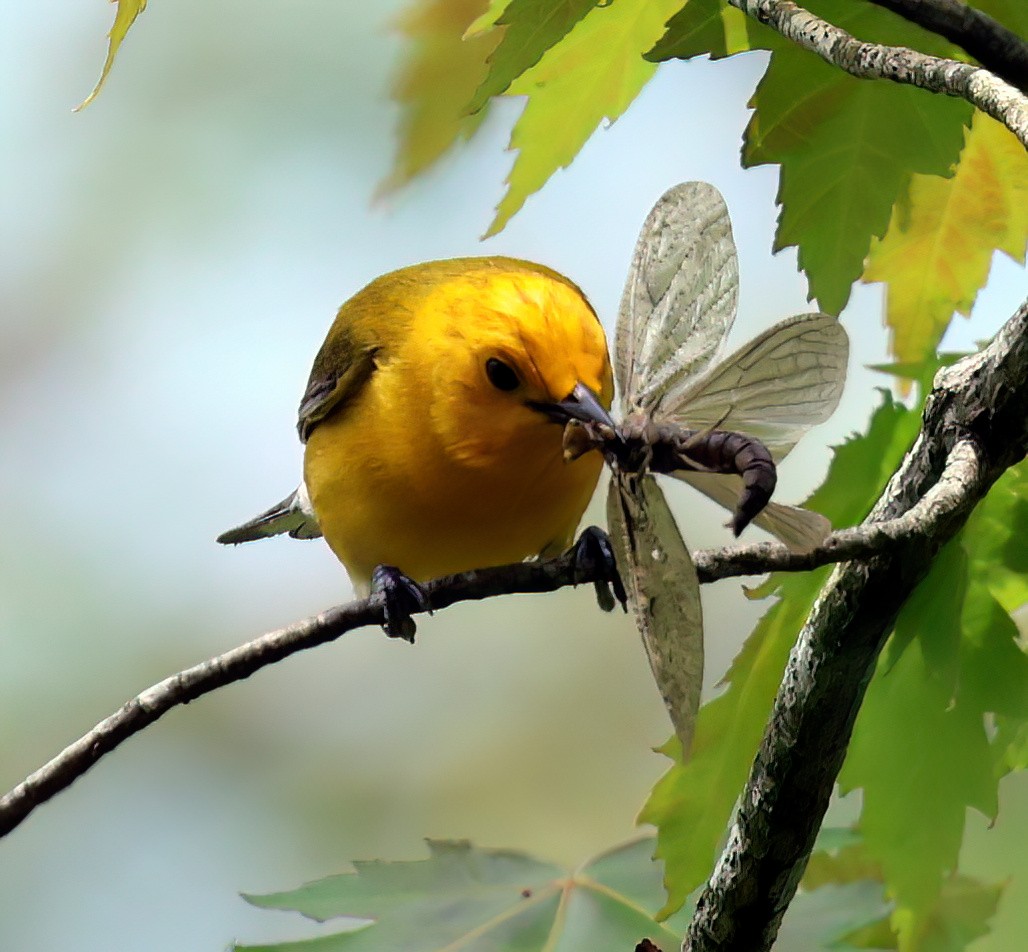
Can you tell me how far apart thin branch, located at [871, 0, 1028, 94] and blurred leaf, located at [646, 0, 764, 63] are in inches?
3.4

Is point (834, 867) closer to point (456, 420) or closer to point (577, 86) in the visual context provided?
point (456, 420)

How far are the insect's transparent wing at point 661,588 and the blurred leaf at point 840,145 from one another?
0.17 m

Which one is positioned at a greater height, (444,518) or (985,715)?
(444,518)

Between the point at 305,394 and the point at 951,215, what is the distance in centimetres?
45

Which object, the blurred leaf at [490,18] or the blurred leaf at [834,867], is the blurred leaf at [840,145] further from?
the blurred leaf at [834,867]

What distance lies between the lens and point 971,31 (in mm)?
344

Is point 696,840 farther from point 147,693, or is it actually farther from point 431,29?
point 431,29

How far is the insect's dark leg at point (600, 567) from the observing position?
18.9 inches

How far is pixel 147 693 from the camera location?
1.30 feet

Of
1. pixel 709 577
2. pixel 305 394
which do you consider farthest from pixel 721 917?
pixel 305 394

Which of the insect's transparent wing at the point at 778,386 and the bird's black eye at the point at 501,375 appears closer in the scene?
the insect's transparent wing at the point at 778,386

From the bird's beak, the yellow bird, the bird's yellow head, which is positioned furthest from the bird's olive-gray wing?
the bird's beak

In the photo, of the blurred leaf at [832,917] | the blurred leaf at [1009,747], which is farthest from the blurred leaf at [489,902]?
the blurred leaf at [1009,747]

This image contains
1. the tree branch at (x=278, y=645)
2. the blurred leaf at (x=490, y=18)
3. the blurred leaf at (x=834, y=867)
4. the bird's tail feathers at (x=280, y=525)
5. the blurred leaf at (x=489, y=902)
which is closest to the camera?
the tree branch at (x=278, y=645)
